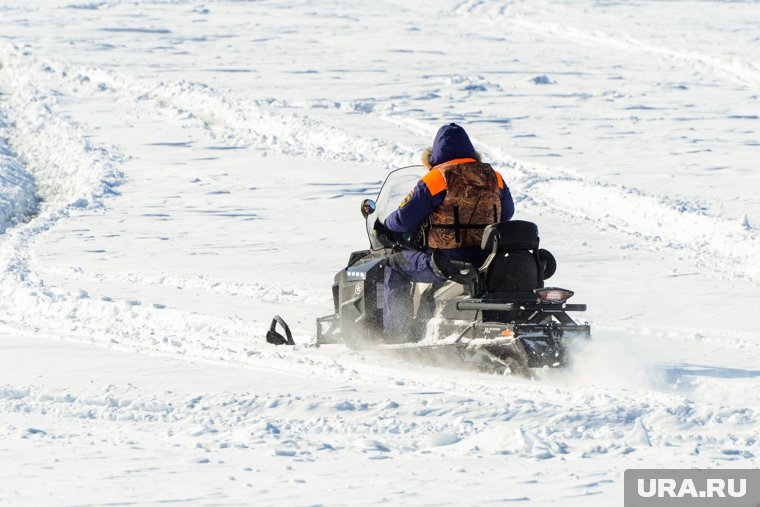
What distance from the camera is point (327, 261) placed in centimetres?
967

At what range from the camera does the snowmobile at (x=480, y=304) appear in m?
5.77

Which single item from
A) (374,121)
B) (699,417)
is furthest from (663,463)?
(374,121)

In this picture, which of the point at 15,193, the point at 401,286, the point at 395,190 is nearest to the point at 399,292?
the point at 401,286

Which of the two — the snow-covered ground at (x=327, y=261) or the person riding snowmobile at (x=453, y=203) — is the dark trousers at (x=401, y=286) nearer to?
the person riding snowmobile at (x=453, y=203)

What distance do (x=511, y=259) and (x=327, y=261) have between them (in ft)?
12.8

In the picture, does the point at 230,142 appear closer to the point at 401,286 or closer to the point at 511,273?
the point at 401,286

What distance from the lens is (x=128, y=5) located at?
117 feet

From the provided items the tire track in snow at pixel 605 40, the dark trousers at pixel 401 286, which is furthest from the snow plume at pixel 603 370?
the tire track in snow at pixel 605 40

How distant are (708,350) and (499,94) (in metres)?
14.4

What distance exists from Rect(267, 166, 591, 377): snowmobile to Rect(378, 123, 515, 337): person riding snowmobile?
0.33 ft

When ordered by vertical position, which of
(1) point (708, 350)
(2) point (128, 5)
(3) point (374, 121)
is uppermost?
(2) point (128, 5)

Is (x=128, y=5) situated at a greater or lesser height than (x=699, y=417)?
greater

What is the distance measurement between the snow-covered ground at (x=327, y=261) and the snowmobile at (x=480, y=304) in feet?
0.55

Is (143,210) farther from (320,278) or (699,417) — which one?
(699,417)
